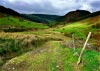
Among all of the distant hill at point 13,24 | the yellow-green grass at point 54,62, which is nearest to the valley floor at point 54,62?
the yellow-green grass at point 54,62

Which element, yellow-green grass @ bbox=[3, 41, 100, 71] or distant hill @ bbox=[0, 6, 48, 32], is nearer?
yellow-green grass @ bbox=[3, 41, 100, 71]

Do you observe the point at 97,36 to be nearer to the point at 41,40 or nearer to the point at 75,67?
the point at 41,40

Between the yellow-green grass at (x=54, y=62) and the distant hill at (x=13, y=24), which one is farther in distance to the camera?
the distant hill at (x=13, y=24)

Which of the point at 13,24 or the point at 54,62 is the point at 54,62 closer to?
the point at 54,62

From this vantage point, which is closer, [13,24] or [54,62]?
[54,62]

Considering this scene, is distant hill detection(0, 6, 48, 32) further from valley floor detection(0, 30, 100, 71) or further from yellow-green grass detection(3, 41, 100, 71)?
yellow-green grass detection(3, 41, 100, 71)

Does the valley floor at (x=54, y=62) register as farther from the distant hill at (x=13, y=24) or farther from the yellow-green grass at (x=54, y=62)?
the distant hill at (x=13, y=24)

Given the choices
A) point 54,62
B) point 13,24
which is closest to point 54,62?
point 54,62

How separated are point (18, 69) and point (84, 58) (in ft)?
22.3

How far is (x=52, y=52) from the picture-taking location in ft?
112

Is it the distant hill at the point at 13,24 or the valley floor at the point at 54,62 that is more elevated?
the distant hill at the point at 13,24

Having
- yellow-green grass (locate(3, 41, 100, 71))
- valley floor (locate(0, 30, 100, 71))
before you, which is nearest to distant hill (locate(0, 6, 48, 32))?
A: valley floor (locate(0, 30, 100, 71))

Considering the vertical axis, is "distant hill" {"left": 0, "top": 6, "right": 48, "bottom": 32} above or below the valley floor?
above

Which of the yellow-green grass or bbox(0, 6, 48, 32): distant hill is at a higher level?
bbox(0, 6, 48, 32): distant hill
